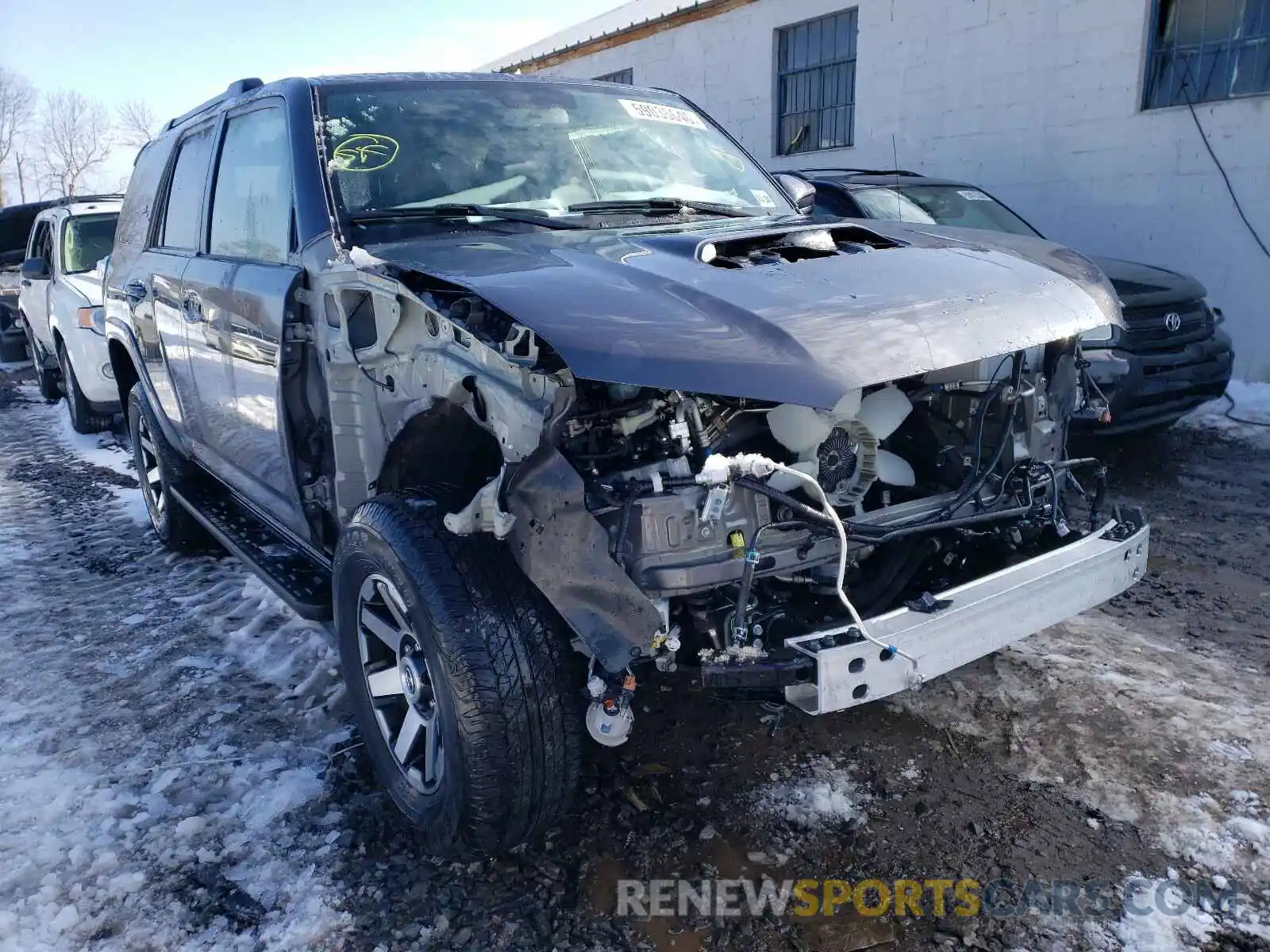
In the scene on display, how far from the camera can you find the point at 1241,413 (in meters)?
7.60

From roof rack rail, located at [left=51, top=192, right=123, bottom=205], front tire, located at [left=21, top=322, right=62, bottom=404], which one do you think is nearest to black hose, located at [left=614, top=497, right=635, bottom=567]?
roof rack rail, located at [left=51, top=192, right=123, bottom=205]

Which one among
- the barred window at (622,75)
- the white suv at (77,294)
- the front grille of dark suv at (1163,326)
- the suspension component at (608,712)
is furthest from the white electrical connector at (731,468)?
the barred window at (622,75)

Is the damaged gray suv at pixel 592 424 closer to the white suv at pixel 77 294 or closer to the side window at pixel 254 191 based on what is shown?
the side window at pixel 254 191

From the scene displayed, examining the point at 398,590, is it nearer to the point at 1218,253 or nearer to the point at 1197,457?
the point at 1197,457

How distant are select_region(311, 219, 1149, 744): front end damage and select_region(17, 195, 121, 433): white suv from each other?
581cm

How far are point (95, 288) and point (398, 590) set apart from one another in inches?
273

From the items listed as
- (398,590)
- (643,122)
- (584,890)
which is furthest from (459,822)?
(643,122)

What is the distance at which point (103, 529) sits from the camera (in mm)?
5645

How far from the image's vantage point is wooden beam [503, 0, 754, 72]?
12609 mm

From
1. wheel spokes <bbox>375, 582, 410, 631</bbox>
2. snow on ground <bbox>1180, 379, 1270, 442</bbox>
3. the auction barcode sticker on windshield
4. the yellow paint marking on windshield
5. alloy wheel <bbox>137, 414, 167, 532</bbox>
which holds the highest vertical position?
the auction barcode sticker on windshield

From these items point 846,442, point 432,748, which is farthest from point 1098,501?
point 432,748

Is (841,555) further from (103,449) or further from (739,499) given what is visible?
(103,449)

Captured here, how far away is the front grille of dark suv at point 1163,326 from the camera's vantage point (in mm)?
6078

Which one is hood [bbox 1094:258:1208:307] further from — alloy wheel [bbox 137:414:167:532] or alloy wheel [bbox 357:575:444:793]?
alloy wheel [bbox 137:414:167:532]
